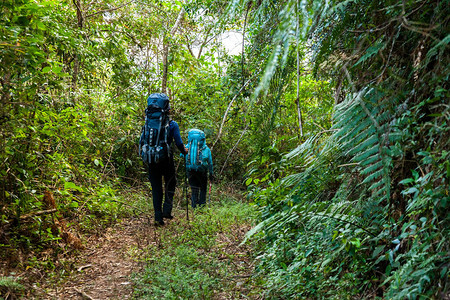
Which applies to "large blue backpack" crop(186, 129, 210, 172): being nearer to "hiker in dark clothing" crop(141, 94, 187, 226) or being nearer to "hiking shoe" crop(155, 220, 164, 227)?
"hiker in dark clothing" crop(141, 94, 187, 226)

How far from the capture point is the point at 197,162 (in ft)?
25.2

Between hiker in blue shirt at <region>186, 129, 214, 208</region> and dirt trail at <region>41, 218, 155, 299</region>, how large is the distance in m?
1.69

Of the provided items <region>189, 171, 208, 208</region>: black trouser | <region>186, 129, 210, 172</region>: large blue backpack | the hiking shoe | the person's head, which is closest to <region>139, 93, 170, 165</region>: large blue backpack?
the person's head

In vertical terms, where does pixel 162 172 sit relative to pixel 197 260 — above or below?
above

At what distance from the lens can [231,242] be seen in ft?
16.4

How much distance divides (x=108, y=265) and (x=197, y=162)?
3.27 metres

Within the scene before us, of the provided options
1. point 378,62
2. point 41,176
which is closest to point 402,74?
point 378,62

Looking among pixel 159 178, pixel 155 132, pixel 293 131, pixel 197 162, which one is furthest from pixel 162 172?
pixel 293 131

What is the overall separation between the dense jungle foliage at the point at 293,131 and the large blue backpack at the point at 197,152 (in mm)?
1558

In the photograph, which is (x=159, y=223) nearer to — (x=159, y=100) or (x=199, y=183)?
(x=199, y=183)

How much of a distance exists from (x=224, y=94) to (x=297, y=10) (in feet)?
27.5

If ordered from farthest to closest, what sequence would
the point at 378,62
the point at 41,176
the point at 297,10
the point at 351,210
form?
the point at 41,176 → the point at 351,210 → the point at 378,62 → the point at 297,10

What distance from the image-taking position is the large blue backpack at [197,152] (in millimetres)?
7562

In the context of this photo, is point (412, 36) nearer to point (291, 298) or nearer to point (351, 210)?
point (351, 210)
